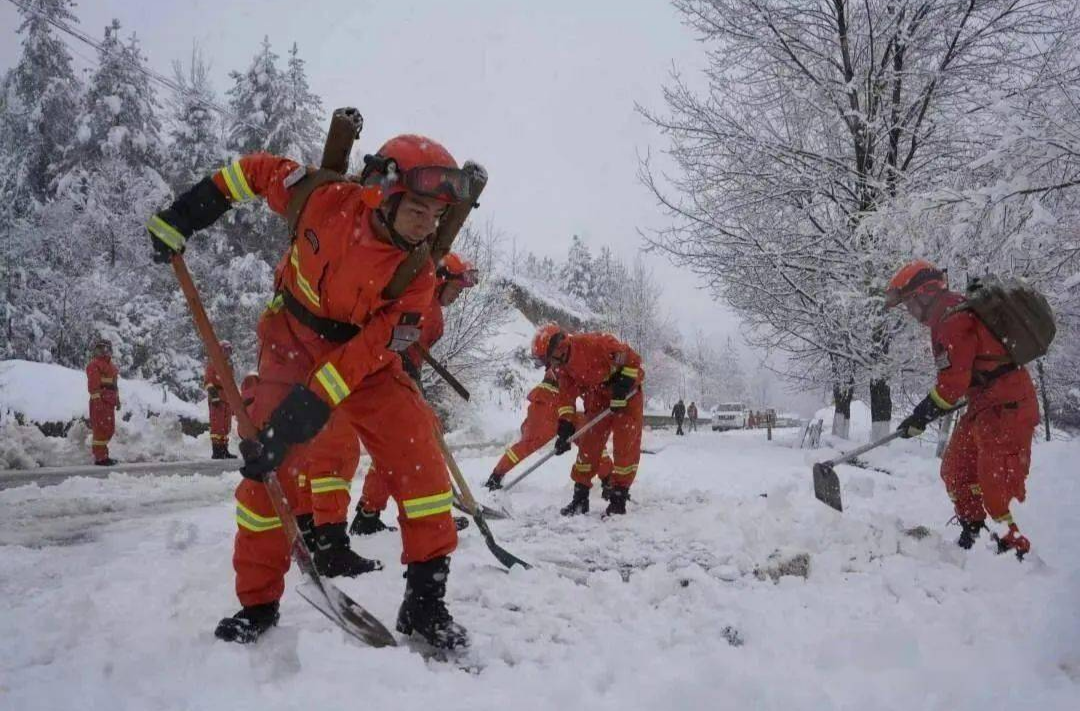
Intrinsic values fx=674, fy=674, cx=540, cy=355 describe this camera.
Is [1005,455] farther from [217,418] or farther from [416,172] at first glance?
[217,418]

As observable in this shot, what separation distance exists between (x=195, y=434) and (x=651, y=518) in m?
11.1

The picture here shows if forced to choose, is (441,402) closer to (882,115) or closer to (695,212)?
(695,212)

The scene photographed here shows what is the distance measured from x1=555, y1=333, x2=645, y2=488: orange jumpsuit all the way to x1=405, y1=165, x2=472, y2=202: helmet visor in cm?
322

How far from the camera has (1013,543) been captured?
13.0 ft

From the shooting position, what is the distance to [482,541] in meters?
4.11

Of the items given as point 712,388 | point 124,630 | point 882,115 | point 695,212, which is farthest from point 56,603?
point 712,388

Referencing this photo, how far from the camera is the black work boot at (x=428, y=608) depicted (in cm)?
239

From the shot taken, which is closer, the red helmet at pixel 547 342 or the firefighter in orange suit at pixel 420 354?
the firefighter in orange suit at pixel 420 354

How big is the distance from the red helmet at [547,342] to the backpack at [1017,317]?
290 cm

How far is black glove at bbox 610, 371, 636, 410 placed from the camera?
5.39 m

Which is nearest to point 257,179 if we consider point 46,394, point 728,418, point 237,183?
point 237,183

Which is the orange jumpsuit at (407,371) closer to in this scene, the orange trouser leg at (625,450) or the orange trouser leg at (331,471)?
the orange trouser leg at (331,471)

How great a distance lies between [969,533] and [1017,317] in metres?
1.41

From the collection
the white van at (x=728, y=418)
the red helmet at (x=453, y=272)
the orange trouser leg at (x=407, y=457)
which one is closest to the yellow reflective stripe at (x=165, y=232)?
the orange trouser leg at (x=407, y=457)
